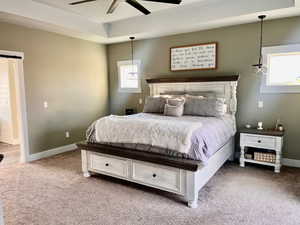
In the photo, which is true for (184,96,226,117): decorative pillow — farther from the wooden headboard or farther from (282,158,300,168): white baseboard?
(282,158,300,168): white baseboard

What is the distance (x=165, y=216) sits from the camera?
2389 mm

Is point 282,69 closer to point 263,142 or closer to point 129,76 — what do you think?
point 263,142

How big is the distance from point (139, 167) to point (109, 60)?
152 inches

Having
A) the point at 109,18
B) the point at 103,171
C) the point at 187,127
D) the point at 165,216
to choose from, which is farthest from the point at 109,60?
the point at 165,216

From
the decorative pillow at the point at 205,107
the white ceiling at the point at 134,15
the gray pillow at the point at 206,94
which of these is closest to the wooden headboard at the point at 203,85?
the gray pillow at the point at 206,94

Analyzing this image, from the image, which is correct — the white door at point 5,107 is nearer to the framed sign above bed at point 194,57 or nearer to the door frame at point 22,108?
the door frame at point 22,108

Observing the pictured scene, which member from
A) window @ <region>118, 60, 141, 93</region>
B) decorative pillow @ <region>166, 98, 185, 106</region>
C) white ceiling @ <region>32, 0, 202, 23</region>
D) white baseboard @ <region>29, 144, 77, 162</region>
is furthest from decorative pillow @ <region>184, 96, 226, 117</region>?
white baseboard @ <region>29, 144, 77, 162</region>

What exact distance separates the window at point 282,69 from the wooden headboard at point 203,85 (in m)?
0.55

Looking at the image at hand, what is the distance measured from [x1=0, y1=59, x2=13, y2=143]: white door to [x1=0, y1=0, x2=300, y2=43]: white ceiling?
7.07ft

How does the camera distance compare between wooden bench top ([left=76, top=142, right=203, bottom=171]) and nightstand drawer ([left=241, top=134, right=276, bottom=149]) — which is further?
nightstand drawer ([left=241, top=134, right=276, bottom=149])

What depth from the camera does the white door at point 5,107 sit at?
18.2 ft

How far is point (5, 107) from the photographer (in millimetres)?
5770

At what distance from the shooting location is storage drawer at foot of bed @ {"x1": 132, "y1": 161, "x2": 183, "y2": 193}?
265 cm

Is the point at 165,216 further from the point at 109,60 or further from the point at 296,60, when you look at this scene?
the point at 109,60
